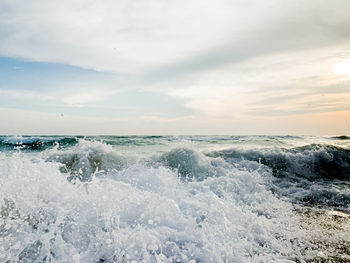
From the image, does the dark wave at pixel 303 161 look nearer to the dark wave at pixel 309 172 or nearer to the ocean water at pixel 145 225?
the dark wave at pixel 309 172

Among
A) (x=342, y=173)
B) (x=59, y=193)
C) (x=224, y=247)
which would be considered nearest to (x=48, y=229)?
(x=59, y=193)

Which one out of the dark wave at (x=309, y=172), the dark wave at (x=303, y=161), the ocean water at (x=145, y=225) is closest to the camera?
the ocean water at (x=145, y=225)

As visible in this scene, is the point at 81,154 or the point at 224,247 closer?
the point at 224,247

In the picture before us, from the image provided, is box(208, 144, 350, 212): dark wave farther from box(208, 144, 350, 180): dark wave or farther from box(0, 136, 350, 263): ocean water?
box(0, 136, 350, 263): ocean water

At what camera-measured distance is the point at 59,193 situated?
3.49 metres

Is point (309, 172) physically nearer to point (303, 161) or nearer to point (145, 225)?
point (303, 161)

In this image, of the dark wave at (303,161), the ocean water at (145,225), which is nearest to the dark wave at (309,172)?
the dark wave at (303,161)

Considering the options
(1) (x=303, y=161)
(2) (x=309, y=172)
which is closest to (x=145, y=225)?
(2) (x=309, y=172)

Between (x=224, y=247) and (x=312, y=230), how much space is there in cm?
179

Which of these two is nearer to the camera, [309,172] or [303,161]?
[309,172]

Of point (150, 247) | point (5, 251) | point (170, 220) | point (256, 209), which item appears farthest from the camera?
point (256, 209)

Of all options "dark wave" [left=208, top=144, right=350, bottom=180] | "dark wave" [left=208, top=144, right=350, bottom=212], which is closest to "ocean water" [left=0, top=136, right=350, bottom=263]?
"dark wave" [left=208, top=144, right=350, bottom=212]

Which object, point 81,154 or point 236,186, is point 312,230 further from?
point 81,154

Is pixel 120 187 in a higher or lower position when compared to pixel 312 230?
higher
